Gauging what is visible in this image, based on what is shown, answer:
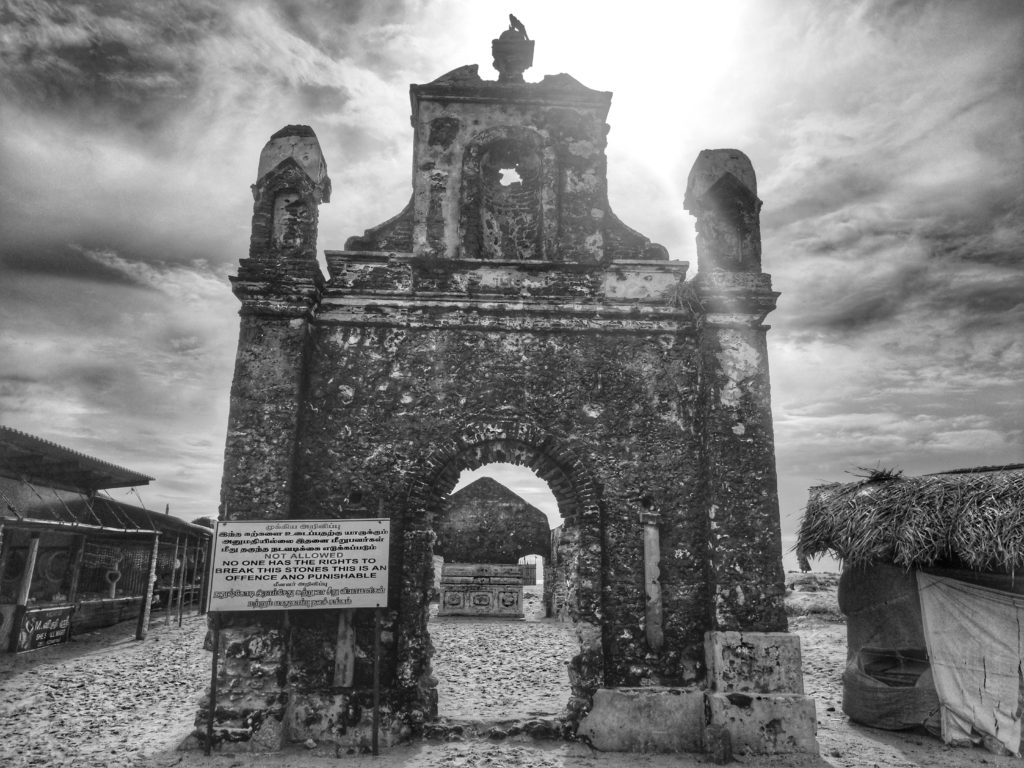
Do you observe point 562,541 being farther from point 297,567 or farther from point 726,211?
point 726,211

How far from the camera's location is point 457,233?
26.3 ft

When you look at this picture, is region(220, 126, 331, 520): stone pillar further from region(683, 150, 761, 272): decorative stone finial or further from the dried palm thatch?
the dried palm thatch

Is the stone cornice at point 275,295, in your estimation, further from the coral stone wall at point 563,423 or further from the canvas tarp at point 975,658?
the canvas tarp at point 975,658

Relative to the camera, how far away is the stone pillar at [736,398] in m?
6.77

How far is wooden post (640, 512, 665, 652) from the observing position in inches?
269

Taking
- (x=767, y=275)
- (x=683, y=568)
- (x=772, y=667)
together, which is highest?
(x=767, y=275)

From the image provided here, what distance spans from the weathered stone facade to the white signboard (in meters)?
0.21

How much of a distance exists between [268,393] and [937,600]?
25.2 feet

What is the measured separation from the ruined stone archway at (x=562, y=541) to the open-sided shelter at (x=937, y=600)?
3147 millimetres

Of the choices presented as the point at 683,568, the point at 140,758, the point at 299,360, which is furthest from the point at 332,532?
the point at 683,568

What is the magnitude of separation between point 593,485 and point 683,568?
1276mm

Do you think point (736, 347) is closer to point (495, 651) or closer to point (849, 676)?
point (849, 676)

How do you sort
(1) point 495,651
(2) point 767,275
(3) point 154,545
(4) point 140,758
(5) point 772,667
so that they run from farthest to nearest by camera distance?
(3) point 154,545, (1) point 495,651, (2) point 767,275, (5) point 772,667, (4) point 140,758

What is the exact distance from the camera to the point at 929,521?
7.18 meters
